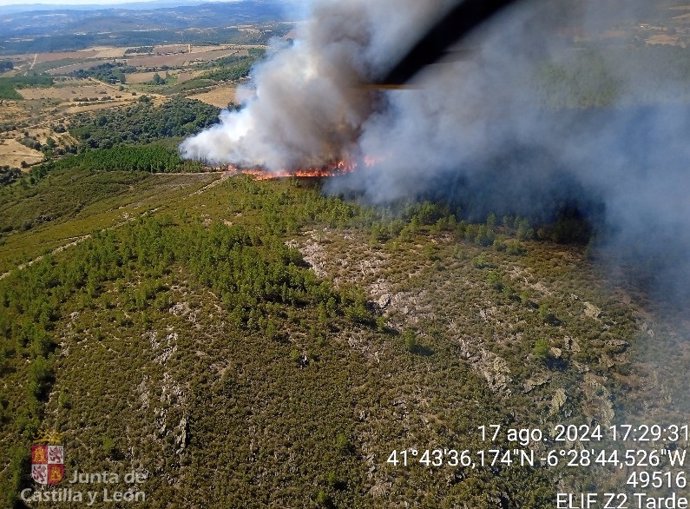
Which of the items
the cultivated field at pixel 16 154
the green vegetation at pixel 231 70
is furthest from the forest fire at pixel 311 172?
the green vegetation at pixel 231 70

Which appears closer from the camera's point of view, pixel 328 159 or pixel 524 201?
pixel 524 201

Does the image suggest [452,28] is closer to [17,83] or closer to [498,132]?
[498,132]

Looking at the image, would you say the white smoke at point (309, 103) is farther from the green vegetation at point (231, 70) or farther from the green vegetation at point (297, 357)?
the green vegetation at point (231, 70)

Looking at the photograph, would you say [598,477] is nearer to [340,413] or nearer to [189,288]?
[340,413]

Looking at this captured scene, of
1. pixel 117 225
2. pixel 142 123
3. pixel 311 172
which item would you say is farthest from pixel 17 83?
pixel 311 172

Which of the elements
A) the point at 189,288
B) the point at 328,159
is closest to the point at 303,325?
the point at 189,288

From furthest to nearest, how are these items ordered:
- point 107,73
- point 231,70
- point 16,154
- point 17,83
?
point 107,73
point 231,70
point 17,83
point 16,154
